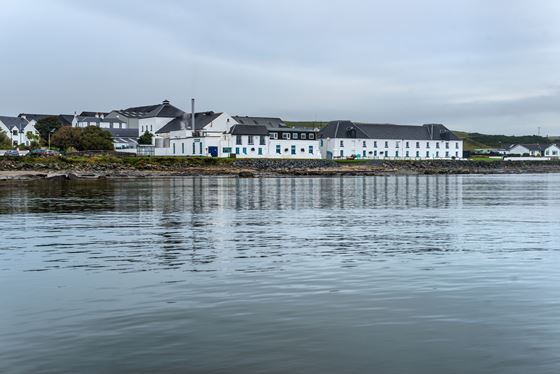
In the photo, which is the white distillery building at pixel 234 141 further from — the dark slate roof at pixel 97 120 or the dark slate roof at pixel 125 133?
the dark slate roof at pixel 97 120

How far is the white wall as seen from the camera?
158250 millimetres

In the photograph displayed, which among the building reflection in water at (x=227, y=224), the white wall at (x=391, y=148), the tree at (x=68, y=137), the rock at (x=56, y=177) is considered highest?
the tree at (x=68, y=137)

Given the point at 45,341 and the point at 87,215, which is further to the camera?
the point at 87,215

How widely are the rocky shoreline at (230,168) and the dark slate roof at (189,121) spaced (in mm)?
21043

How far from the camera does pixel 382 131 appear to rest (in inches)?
6462

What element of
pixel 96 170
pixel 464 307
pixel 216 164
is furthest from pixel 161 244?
pixel 216 164

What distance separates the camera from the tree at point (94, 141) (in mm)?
132500

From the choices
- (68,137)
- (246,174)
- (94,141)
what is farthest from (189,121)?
(246,174)

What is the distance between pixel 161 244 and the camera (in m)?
25.8

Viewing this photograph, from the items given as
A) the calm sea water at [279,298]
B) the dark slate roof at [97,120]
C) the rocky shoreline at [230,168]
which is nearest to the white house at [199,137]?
the rocky shoreline at [230,168]

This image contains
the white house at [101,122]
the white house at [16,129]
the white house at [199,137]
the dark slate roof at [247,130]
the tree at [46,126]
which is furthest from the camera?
the white house at [101,122]

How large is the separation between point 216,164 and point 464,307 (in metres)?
109

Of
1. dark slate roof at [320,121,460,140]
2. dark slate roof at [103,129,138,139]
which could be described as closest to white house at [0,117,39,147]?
dark slate roof at [103,129,138,139]

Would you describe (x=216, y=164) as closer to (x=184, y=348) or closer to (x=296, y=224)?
(x=296, y=224)
